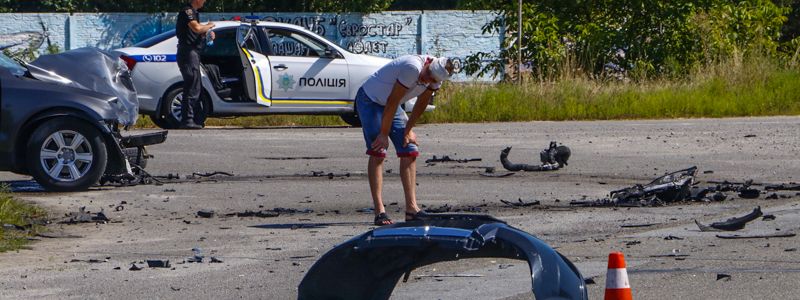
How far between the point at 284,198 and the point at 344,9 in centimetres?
2381

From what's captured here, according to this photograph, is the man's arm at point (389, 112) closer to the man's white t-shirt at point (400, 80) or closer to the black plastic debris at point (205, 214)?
the man's white t-shirt at point (400, 80)

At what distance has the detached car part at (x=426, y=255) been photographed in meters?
4.89

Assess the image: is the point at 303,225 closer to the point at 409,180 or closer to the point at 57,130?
the point at 409,180

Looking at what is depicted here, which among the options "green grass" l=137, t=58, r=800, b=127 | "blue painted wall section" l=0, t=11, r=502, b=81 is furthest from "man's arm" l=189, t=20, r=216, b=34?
"blue painted wall section" l=0, t=11, r=502, b=81

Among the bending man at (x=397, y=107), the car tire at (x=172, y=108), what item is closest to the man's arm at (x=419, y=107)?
the bending man at (x=397, y=107)

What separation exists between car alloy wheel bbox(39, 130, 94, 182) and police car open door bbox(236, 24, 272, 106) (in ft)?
21.3

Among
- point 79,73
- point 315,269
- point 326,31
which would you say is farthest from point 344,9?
point 315,269

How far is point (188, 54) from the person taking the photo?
56.7ft

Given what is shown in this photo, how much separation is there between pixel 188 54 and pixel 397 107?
8366 mm

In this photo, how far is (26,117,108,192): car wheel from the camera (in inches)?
452

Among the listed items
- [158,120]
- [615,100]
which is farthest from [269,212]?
[615,100]

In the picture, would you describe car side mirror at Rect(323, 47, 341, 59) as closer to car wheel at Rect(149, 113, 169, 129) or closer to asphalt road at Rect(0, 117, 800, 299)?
asphalt road at Rect(0, 117, 800, 299)

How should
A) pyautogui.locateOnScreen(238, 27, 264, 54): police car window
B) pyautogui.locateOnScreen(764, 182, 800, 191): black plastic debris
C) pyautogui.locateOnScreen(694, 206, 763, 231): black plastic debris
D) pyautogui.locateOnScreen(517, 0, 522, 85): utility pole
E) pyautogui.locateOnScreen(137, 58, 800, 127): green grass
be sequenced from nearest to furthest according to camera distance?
1. pyautogui.locateOnScreen(694, 206, 763, 231): black plastic debris
2. pyautogui.locateOnScreen(764, 182, 800, 191): black plastic debris
3. pyautogui.locateOnScreen(238, 27, 264, 54): police car window
4. pyautogui.locateOnScreen(137, 58, 800, 127): green grass
5. pyautogui.locateOnScreen(517, 0, 522, 85): utility pole

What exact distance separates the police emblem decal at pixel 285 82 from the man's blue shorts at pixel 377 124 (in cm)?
862
